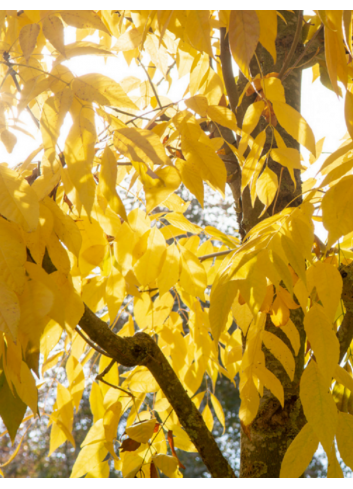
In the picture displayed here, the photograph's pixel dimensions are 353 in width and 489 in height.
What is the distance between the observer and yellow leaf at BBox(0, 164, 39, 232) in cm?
36

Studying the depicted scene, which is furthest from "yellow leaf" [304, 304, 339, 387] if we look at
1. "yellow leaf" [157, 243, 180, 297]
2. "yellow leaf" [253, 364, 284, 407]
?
"yellow leaf" [157, 243, 180, 297]

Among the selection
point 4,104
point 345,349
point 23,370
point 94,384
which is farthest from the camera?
point 94,384

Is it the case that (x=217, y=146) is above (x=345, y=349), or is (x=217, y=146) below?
above

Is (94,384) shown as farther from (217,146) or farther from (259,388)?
(217,146)

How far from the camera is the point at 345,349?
2.13ft

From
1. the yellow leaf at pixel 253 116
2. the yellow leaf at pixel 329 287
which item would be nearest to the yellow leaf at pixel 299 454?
the yellow leaf at pixel 329 287

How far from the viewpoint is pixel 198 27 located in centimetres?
41

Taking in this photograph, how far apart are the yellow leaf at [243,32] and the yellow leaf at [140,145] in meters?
0.10

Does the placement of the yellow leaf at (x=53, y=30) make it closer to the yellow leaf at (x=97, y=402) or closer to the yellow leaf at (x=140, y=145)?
the yellow leaf at (x=140, y=145)

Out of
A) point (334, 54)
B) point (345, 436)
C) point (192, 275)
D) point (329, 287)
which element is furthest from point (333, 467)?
point (334, 54)

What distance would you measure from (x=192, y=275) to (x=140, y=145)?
10.0 inches

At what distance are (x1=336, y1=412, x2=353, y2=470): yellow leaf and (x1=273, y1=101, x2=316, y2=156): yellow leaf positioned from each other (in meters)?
0.29

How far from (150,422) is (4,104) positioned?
45cm

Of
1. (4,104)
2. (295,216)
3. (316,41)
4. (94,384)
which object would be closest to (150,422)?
(94,384)
